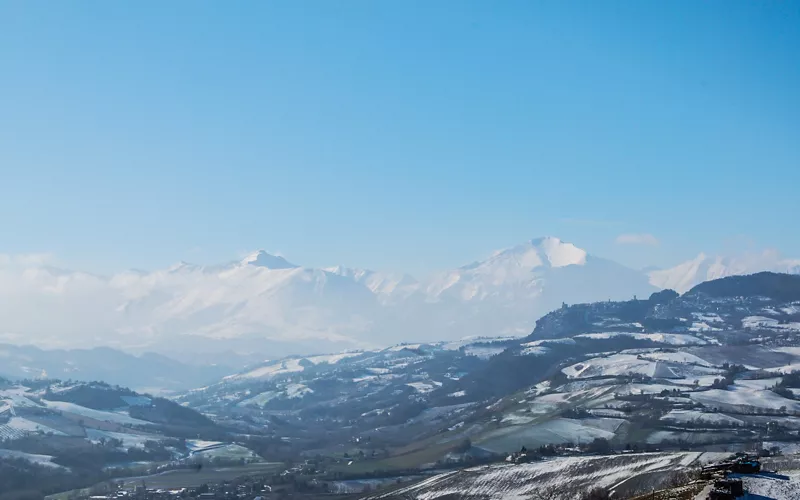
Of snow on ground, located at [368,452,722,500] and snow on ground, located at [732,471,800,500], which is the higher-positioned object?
snow on ground, located at [732,471,800,500]

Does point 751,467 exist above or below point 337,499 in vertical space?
above

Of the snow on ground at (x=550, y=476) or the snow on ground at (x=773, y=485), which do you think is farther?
the snow on ground at (x=550, y=476)

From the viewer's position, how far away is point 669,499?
4281 inches

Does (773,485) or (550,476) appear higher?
(773,485)

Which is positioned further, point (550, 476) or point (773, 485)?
point (550, 476)

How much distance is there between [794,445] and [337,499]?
108767 millimetres

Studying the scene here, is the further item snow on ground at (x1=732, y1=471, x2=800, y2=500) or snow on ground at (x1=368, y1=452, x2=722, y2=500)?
snow on ground at (x1=368, y1=452, x2=722, y2=500)

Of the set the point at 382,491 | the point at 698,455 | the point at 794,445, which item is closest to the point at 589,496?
the point at 698,455

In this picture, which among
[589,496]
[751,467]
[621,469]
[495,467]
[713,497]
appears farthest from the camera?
[495,467]

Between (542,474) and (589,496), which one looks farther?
(542,474)

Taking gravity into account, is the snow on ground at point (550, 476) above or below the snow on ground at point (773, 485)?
below

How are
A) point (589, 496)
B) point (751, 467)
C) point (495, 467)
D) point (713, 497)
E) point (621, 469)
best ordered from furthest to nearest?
point (495, 467) < point (621, 469) < point (589, 496) < point (751, 467) < point (713, 497)

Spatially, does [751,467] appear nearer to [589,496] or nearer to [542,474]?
[589,496]

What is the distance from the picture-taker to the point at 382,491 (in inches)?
7564
